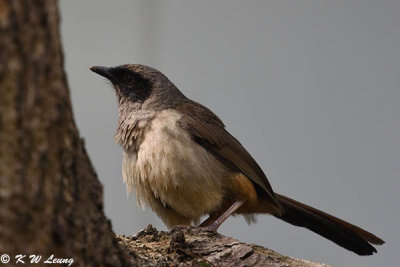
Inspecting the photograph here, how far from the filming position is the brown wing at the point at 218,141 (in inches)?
155

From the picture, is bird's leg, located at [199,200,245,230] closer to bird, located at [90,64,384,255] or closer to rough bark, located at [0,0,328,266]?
bird, located at [90,64,384,255]

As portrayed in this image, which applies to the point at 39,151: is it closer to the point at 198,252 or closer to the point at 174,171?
the point at 198,252

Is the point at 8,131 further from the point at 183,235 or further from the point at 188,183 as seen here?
the point at 188,183

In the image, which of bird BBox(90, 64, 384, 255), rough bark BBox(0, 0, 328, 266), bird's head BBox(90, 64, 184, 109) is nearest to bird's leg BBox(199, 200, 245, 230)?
bird BBox(90, 64, 384, 255)

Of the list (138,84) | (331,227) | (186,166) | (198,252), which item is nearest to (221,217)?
(186,166)

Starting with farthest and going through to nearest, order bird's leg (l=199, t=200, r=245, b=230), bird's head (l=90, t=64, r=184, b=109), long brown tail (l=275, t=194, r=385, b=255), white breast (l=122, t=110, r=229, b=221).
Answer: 1. bird's head (l=90, t=64, r=184, b=109)
2. long brown tail (l=275, t=194, r=385, b=255)
3. bird's leg (l=199, t=200, r=245, b=230)
4. white breast (l=122, t=110, r=229, b=221)

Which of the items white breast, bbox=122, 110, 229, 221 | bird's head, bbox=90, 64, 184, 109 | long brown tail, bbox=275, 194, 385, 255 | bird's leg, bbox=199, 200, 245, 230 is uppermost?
bird's head, bbox=90, 64, 184, 109

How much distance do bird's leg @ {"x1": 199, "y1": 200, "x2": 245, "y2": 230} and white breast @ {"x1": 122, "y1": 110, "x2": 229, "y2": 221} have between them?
0.31ft

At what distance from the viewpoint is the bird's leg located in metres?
3.79

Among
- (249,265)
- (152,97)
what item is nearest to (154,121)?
(152,97)

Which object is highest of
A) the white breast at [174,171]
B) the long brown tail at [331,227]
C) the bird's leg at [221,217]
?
the white breast at [174,171]

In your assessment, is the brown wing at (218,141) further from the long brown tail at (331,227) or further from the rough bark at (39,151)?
the rough bark at (39,151)

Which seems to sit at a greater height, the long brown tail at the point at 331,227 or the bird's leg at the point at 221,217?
the bird's leg at the point at 221,217

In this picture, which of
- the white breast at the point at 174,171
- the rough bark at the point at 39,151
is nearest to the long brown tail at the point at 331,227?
the white breast at the point at 174,171
